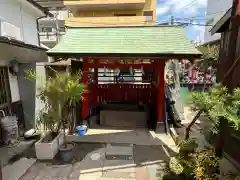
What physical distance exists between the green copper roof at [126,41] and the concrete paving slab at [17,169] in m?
3.23

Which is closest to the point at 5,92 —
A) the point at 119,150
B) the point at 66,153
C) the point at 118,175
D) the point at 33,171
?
the point at 33,171

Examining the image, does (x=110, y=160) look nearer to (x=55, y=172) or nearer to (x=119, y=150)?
(x=119, y=150)

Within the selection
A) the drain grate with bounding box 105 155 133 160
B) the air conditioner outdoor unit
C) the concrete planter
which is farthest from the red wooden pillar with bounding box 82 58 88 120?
the air conditioner outdoor unit

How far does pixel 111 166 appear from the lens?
417 cm

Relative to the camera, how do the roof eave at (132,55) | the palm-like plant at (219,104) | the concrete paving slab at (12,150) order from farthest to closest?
1. the roof eave at (132,55)
2. the concrete paving slab at (12,150)
3. the palm-like plant at (219,104)

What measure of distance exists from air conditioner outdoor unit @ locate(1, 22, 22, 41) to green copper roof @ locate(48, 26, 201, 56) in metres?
1.58

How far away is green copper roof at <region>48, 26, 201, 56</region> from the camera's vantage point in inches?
209

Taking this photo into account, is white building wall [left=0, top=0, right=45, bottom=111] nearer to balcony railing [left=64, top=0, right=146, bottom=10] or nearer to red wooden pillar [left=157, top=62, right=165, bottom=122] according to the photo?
red wooden pillar [left=157, top=62, right=165, bottom=122]

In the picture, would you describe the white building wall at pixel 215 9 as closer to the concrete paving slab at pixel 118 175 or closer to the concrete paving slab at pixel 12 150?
the concrete paving slab at pixel 118 175

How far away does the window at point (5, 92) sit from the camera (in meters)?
5.35

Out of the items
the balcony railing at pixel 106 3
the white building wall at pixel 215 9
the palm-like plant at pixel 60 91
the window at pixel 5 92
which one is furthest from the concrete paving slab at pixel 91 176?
the white building wall at pixel 215 9

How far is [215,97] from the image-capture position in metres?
2.69

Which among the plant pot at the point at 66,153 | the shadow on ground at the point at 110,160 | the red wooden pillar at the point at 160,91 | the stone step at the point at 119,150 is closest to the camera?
the shadow on ground at the point at 110,160

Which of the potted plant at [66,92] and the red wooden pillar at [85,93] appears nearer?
the potted plant at [66,92]
